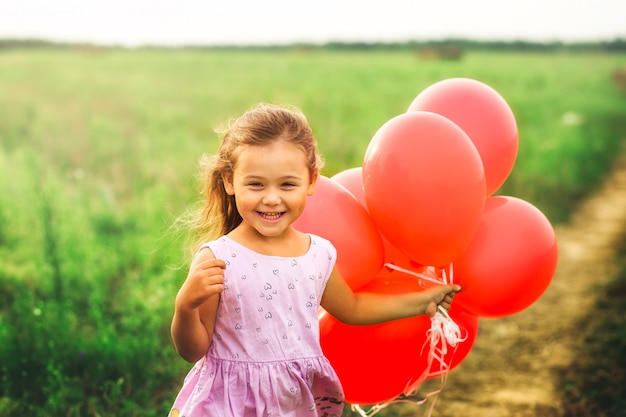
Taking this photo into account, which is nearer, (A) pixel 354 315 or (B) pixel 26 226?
(A) pixel 354 315

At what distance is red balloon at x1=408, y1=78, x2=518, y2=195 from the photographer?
2361 millimetres

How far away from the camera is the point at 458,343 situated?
2277 millimetres

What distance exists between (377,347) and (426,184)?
1.90 feet

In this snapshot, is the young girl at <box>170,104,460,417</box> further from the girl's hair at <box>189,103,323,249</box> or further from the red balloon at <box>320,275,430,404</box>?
the red balloon at <box>320,275,430,404</box>

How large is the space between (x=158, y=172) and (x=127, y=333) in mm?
3394

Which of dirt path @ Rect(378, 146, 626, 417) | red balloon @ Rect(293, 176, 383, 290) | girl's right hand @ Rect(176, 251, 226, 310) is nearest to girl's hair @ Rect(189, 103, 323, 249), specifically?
red balloon @ Rect(293, 176, 383, 290)

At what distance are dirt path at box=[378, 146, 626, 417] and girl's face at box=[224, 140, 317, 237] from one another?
186 centimetres

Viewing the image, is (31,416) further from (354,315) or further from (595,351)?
A: (595,351)

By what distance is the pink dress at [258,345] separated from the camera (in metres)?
1.78

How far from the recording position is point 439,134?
2.05 meters

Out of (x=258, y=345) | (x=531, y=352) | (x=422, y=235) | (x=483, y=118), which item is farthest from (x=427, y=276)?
(x=531, y=352)

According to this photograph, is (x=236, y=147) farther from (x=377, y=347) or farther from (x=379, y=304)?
(x=377, y=347)

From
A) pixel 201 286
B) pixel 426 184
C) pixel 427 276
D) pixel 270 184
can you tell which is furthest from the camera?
pixel 427 276

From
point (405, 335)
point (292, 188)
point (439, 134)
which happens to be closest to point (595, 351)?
point (405, 335)
